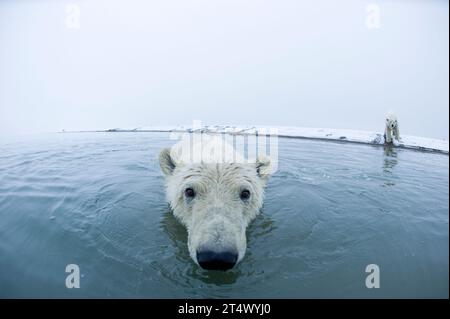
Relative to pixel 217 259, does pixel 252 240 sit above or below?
above

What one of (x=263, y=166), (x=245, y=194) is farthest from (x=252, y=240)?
(x=263, y=166)

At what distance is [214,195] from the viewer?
3.84 meters

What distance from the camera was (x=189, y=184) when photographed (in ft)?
13.3

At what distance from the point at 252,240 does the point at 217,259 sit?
4.35 feet

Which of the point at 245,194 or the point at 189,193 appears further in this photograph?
the point at 245,194

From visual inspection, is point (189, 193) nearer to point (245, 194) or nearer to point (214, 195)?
point (214, 195)

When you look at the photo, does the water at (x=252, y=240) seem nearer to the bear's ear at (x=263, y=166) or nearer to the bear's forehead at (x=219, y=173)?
the bear's ear at (x=263, y=166)

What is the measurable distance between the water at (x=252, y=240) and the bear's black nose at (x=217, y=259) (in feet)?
0.90

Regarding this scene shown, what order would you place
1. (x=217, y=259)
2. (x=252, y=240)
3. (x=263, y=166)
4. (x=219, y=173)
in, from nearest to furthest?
(x=217, y=259)
(x=252, y=240)
(x=219, y=173)
(x=263, y=166)

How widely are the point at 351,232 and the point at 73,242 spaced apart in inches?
173

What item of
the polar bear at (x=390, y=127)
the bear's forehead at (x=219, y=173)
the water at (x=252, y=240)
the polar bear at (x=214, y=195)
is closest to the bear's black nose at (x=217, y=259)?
the polar bear at (x=214, y=195)

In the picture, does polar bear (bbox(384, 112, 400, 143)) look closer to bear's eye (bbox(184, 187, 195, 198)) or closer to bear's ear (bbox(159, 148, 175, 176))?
bear's ear (bbox(159, 148, 175, 176))
